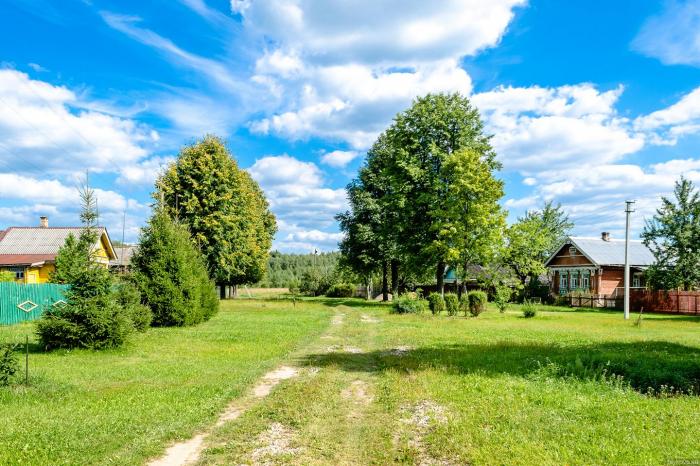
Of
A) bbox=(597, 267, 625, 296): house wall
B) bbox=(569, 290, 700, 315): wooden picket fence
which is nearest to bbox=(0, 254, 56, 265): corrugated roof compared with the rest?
bbox=(569, 290, 700, 315): wooden picket fence

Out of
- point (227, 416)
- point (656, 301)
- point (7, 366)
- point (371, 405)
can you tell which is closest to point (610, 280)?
point (656, 301)

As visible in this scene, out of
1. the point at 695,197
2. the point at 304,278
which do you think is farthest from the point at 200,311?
the point at 304,278

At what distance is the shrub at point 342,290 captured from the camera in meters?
71.6

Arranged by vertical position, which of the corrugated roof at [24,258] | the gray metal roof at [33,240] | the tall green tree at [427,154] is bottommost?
the corrugated roof at [24,258]

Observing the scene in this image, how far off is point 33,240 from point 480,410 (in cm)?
4179

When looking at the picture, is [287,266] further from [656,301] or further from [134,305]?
[134,305]

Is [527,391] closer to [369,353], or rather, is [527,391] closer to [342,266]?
[369,353]

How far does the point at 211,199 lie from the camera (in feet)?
123

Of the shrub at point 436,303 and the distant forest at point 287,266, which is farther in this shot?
the distant forest at point 287,266

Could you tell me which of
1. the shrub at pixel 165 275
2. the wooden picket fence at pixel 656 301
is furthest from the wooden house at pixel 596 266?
the shrub at pixel 165 275

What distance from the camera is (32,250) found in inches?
1513

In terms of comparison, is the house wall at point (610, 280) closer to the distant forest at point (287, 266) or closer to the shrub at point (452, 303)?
the shrub at point (452, 303)

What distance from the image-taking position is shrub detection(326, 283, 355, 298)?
235 ft

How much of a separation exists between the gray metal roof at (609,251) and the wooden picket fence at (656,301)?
15.5 feet
